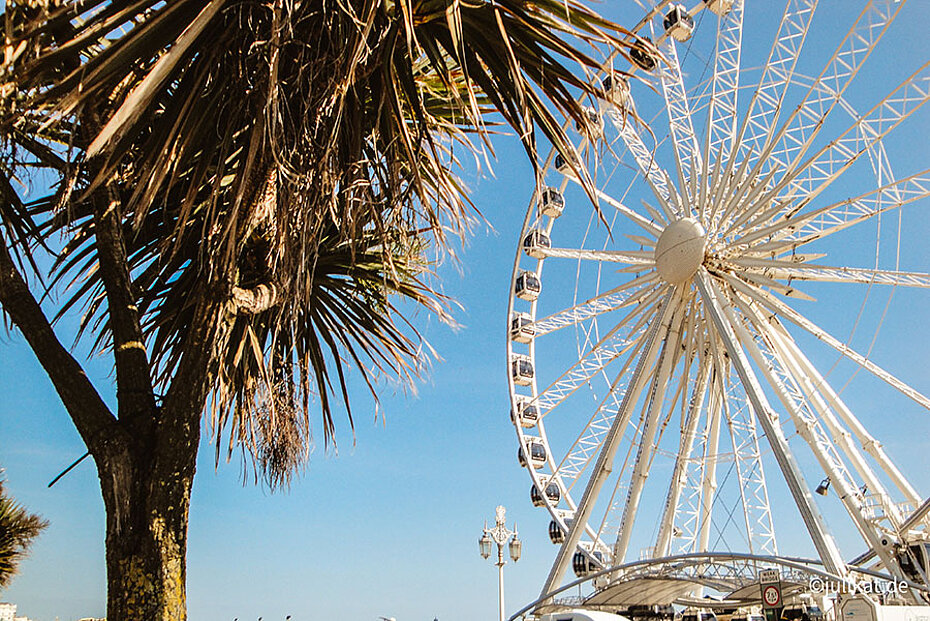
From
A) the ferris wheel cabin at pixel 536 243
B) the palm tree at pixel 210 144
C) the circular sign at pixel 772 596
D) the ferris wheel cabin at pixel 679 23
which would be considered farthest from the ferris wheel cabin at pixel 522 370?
the palm tree at pixel 210 144

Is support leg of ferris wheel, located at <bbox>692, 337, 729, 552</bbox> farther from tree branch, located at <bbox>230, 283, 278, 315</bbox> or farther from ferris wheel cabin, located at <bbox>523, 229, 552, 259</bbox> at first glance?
tree branch, located at <bbox>230, 283, 278, 315</bbox>

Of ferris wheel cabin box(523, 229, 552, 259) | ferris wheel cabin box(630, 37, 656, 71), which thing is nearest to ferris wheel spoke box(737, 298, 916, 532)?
ferris wheel cabin box(523, 229, 552, 259)

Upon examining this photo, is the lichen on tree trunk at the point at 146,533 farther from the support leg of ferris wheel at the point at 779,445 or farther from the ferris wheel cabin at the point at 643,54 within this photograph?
the support leg of ferris wheel at the point at 779,445

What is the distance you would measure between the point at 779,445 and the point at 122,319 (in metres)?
11.1

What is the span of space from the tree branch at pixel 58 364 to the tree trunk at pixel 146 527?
105mm

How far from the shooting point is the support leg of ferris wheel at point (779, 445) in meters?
11.8

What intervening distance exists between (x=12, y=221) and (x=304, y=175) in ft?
4.68

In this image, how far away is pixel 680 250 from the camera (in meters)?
15.1

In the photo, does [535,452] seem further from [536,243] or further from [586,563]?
[536,243]

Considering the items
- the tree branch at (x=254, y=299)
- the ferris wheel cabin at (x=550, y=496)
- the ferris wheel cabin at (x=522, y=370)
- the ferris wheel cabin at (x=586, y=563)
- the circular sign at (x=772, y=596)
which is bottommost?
the circular sign at (x=772, y=596)

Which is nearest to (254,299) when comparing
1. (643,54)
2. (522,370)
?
(643,54)

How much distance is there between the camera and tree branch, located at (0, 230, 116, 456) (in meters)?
3.21

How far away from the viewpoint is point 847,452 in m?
13.8

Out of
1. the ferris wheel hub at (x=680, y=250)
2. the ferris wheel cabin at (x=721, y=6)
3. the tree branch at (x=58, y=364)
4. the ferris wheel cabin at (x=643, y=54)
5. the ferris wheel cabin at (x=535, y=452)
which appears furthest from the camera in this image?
the ferris wheel cabin at (x=535, y=452)
